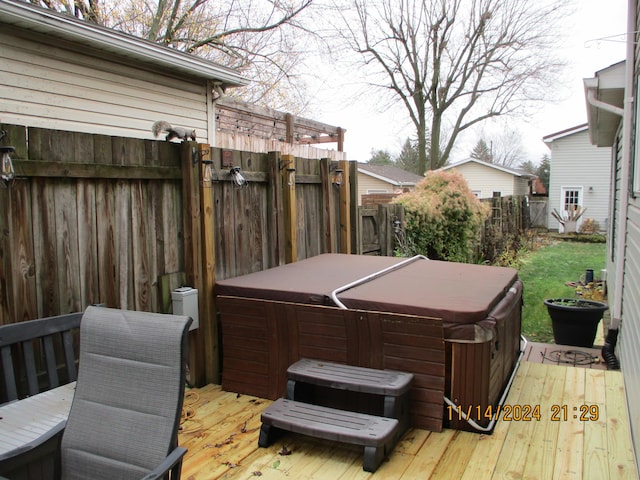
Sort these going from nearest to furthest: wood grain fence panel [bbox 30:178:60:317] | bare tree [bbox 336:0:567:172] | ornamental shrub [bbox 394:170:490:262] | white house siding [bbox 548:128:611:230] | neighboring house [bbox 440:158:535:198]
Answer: wood grain fence panel [bbox 30:178:60:317], ornamental shrub [bbox 394:170:490:262], bare tree [bbox 336:0:567:172], white house siding [bbox 548:128:611:230], neighboring house [bbox 440:158:535:198]

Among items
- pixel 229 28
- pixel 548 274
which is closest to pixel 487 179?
pixel 548 274

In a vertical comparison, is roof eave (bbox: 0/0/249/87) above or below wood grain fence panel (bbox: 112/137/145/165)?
above

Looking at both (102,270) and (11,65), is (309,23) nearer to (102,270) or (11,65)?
(11,65)

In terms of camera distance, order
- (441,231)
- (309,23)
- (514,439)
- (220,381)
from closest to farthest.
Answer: (514,439) < (220,381) < (441,231) < (309,23)

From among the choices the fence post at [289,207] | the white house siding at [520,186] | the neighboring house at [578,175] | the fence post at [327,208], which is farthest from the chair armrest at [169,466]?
the white house siding at [520,186]

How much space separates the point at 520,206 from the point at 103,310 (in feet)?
54.3

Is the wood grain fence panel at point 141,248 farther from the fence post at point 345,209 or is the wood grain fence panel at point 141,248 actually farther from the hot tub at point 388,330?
the fence post at point 345,209

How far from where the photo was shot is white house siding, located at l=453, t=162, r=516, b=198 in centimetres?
2389

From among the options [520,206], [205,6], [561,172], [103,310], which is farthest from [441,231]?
[561,172]

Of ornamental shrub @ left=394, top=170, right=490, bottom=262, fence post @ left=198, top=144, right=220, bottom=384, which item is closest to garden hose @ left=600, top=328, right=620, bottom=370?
fence post @ left=198, top=144, right=220, bottom=384

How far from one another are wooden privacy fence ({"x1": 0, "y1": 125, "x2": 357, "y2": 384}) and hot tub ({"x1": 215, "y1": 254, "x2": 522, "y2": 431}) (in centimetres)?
28

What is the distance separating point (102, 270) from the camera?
9.53 ft

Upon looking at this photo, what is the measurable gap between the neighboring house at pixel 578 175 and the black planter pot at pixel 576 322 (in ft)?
50.2

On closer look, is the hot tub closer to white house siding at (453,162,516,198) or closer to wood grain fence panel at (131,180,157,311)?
wood grain fence panel at (131,180,157,311)
